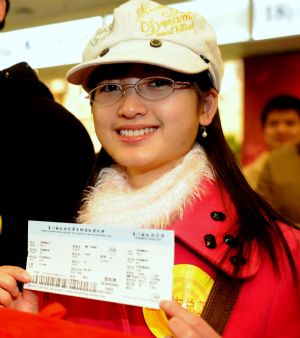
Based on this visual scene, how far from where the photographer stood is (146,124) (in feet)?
3.11

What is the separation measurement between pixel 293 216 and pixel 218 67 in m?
1.69

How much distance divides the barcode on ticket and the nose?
0.34 m

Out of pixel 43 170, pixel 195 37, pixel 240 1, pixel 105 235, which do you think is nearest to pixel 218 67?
pixel 195 37

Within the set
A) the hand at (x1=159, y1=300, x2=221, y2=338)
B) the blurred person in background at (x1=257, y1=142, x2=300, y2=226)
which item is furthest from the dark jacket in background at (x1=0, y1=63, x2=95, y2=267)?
the blurred person in background at (x1=257, y1=142, x2=300, y2=226)

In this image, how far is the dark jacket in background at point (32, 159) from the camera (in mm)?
1246

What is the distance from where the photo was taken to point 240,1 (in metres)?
3.42

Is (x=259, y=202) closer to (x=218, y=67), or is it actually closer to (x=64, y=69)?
(x=218, y=67)

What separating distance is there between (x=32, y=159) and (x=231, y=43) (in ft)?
9.01

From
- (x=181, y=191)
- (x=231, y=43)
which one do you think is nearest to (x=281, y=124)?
(x=231, y=43)

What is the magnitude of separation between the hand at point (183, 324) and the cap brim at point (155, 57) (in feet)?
1.50

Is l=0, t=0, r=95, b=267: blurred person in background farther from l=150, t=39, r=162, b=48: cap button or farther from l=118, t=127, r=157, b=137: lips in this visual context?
l=150, t=39, r=162, b=48: cap button

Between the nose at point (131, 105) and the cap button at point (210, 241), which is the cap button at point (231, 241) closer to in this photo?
the cap button at point (210, 241)

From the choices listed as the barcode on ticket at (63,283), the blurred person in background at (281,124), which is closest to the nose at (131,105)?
the barcode on ticket at (63,283)

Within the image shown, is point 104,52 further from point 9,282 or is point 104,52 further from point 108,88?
point 9,282
